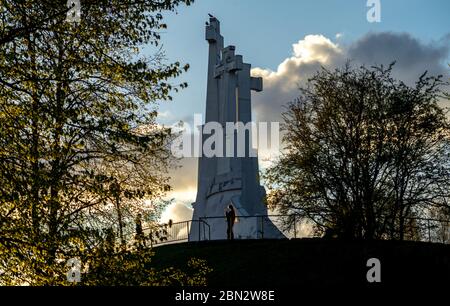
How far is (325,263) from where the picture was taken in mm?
29531

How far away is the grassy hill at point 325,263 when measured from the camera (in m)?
27.8

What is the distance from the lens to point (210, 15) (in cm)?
4556

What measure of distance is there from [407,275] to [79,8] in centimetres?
1839

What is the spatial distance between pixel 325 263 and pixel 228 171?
42.2 feet

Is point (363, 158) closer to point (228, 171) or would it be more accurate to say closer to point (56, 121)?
point (228, 171)

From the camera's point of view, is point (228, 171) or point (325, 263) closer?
point (325, 263)

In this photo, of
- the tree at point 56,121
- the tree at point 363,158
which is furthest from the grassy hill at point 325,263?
the tree at point 56,121

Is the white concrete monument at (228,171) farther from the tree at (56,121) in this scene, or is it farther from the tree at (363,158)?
the tree at (56,121)

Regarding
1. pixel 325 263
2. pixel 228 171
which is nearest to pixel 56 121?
pixel 325 263

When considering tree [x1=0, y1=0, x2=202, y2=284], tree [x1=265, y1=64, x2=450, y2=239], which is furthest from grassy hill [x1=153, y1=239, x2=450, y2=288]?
tree [x1=0, y1=0, x2=202, y2=284]

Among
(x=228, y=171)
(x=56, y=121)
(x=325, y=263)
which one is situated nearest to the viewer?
(x=56, y=121)

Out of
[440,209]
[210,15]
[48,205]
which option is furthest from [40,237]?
[210,15]

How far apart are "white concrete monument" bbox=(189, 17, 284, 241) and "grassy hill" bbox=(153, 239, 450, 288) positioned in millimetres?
6346

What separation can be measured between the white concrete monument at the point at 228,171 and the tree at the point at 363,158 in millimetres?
5775
